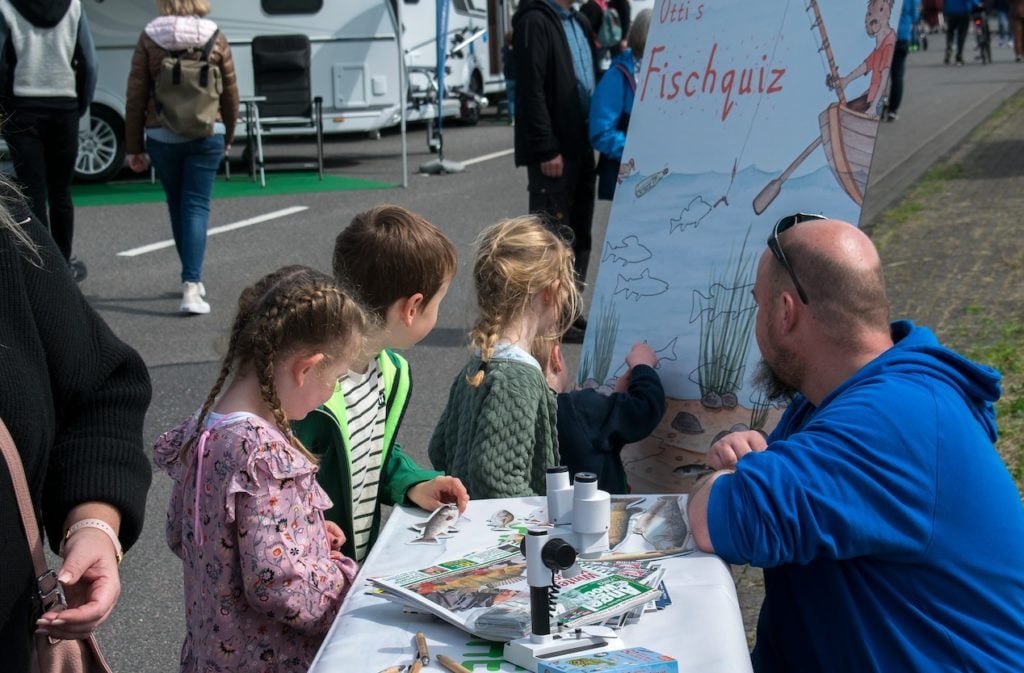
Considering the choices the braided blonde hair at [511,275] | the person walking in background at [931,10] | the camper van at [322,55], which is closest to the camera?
the braided blonde hair at [511,275]

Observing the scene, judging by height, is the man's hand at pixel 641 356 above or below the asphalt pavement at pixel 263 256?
above

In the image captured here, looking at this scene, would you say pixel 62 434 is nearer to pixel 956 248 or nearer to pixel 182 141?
pixel 182 141

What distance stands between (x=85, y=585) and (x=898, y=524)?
4.15 feet

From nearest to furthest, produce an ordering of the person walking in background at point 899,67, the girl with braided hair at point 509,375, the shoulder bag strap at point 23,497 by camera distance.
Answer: the shoulder bag strap at point 23,497 → the girl with braided hair at point 509,375 → the person walking in background at point 899,67

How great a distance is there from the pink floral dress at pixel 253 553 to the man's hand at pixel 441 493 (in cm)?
35

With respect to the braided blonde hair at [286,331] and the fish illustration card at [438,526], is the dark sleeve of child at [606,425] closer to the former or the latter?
the fish illustration card at [438,526]

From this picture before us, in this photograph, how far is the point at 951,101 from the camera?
20.1 metres

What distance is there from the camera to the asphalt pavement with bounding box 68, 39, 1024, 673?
4.06 metres

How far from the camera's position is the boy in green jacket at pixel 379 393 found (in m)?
2.57

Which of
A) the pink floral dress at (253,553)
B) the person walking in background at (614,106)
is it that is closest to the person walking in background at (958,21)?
the person walking in background at (614,106)

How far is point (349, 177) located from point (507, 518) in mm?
11667

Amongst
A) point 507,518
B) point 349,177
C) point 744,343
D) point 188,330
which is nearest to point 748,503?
A: point 507,518

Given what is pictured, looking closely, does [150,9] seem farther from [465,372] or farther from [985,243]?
[465,372]

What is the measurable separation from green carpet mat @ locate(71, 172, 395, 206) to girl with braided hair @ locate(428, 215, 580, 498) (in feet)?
31.9
